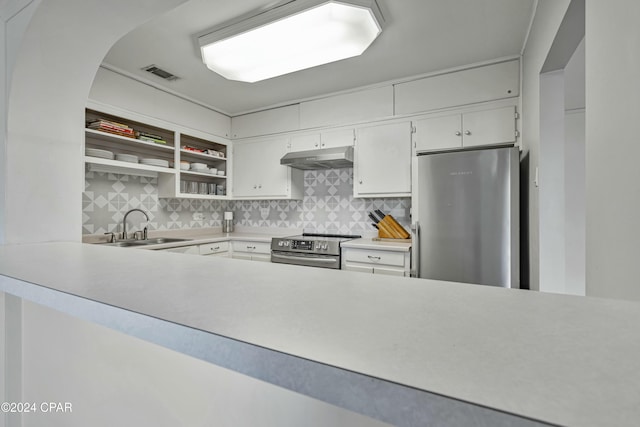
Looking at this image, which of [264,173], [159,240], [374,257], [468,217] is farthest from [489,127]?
[159,240]

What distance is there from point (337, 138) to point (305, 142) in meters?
0.36

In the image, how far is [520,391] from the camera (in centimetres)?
19

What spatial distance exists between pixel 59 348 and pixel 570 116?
2.97 meters

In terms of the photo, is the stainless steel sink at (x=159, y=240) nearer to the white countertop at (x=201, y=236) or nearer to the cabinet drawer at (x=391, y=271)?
the white countertop at (x=201, y=236)

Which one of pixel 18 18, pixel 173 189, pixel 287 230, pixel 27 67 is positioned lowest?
pixel 287 230

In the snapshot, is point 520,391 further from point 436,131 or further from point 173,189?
point 173,189

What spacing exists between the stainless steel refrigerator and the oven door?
71cm

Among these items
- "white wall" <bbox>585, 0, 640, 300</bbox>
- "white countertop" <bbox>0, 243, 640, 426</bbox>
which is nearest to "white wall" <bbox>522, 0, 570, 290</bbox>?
"white wall" <bbox>585, 0, 640, 300</bbox>

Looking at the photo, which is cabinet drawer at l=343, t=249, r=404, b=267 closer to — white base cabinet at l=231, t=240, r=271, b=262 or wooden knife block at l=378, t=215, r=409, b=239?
wooden knife block at l=378, t=215, r=409, b=239

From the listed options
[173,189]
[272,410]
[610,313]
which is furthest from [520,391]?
[173,189]

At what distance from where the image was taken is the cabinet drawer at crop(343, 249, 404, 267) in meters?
2.50

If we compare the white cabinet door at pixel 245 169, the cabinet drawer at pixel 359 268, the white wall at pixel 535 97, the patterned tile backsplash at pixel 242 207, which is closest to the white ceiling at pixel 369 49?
→ the white wall at pixel 535 97

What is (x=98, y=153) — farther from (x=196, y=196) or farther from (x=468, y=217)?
(x=468, y=217)

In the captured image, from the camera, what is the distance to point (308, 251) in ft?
9.27
